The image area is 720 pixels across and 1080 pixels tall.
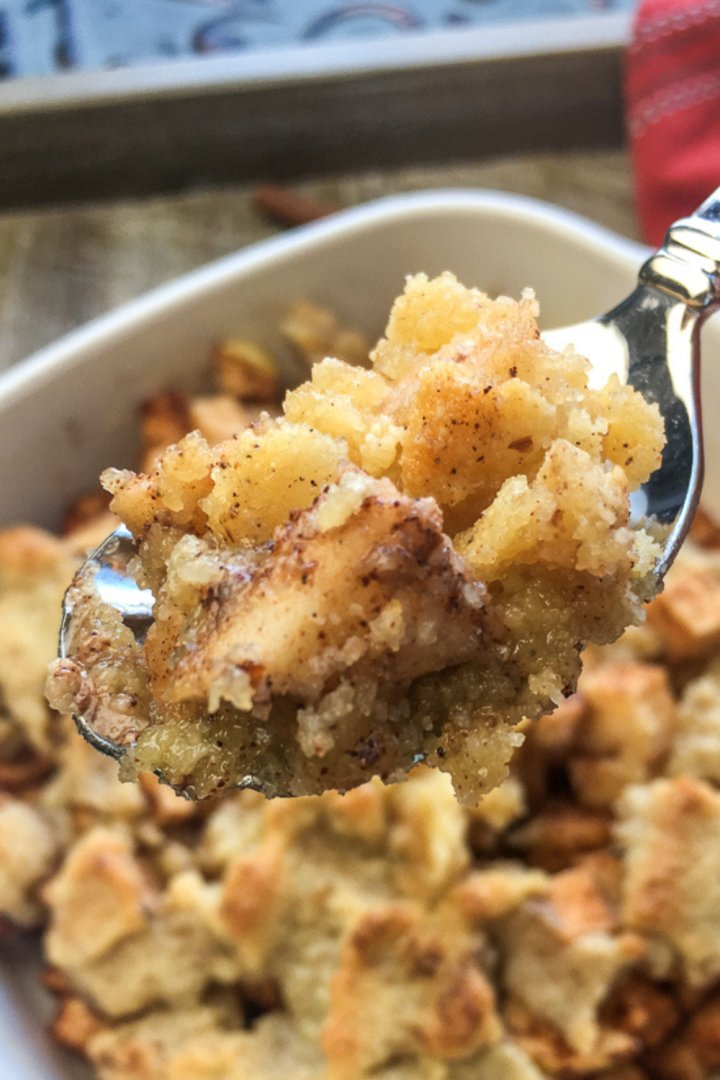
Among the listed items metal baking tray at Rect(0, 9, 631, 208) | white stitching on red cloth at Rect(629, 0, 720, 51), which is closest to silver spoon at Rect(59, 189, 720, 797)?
white stitching on red cloth at Rect(629, 0, 720, 51)

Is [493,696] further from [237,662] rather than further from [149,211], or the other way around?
[149,211]

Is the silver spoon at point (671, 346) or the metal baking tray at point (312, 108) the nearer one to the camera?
the silver spoon at point (671, 346)

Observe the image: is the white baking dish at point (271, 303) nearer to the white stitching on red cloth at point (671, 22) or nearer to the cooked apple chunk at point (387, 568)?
the white stitching on red cloth at point (671, 22)

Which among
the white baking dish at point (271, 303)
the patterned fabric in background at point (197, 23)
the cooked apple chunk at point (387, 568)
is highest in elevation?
the patterned fabric in background at point (197, 23)

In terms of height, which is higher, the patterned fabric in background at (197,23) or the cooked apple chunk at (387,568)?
the patterned fabric in background at (197,23)

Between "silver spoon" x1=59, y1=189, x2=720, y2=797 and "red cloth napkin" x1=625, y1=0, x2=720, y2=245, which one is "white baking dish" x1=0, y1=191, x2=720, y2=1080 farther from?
"silver spoon" x1=59, y1=189, x2=720, y2=797

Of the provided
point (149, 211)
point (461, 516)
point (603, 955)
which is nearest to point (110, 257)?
point (149, 211)

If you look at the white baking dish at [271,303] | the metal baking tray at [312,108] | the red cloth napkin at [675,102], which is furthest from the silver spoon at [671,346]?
the metal baking tray at [312,108]
